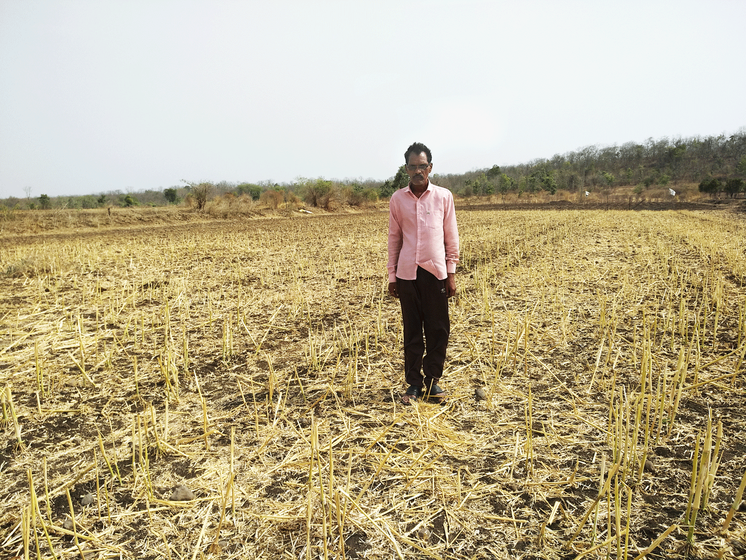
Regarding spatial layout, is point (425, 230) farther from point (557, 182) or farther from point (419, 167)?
point (557, 182)

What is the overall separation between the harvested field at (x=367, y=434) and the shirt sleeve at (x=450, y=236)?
1.14 m

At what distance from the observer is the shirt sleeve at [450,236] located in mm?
3174

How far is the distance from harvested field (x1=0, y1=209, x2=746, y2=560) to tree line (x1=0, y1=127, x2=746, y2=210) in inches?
958

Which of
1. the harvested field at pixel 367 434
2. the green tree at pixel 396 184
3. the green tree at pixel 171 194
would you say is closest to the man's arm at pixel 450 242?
the harvested field at pixel 367 434

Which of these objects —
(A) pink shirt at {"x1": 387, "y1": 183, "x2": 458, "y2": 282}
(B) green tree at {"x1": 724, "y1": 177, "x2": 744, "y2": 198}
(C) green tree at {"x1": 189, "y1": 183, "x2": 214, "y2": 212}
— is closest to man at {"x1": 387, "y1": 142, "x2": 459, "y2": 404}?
(A) pink shirt at {"x1": 387, "y1": 183, "x2": 458, "y2": 282}

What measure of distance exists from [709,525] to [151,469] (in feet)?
10.2

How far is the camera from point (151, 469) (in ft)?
8.45

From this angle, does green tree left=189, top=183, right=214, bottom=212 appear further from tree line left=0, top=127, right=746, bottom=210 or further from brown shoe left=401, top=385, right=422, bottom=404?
brown shoe left=401, top=385, right=422, bottom=404

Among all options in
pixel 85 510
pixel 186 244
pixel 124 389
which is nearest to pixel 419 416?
pixel 85 510

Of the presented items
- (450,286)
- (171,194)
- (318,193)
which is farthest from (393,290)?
(171,194)

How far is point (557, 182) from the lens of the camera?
204 feet

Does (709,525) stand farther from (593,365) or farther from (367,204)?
(367,204)

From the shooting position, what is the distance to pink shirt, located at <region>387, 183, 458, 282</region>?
10.0 ft

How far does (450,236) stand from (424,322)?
719 mm
